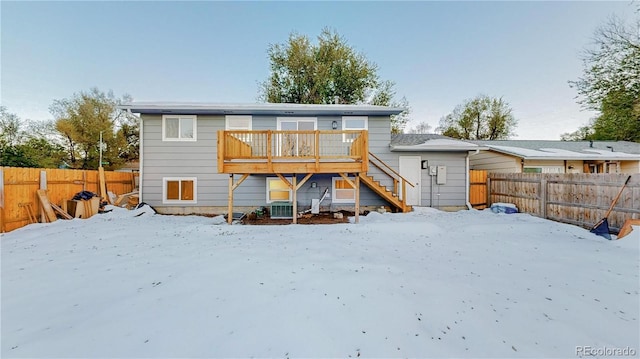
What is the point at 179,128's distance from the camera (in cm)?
955

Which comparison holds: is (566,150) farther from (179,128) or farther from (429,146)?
(179,128)

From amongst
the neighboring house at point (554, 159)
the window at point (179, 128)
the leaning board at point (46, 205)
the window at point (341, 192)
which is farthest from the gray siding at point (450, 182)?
the leaning board at point (46, 205)

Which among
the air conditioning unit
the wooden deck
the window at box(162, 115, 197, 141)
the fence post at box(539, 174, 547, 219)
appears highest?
the window at box(162, 115, 197, 141)

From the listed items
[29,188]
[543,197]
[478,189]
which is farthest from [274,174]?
[543,197]

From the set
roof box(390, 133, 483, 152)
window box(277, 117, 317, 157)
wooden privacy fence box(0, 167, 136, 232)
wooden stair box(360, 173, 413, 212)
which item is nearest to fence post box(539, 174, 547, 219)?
roof box(390, 133, 483, 152)

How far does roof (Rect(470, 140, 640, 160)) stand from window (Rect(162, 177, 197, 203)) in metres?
12.8

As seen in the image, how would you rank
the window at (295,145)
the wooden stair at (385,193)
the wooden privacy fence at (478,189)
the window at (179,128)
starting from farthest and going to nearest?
the wooden privacy fence at (478,189)
the window at (179,128)
the wooden stair at (385,193)
the window at (295,145)

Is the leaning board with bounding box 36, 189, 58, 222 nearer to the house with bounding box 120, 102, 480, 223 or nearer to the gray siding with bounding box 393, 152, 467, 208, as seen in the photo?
the house with bounding box 120, 102, 480, 223

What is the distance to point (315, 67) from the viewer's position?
60.3 feet

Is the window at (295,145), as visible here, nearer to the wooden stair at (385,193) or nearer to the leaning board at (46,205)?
the wooden stair at (385,193)

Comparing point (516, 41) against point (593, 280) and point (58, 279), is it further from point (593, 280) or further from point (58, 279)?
point (58, 279)

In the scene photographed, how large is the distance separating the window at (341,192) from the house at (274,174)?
40 millimetres

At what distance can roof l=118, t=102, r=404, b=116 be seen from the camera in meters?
9.00

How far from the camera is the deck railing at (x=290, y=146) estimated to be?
7296 millimetres
